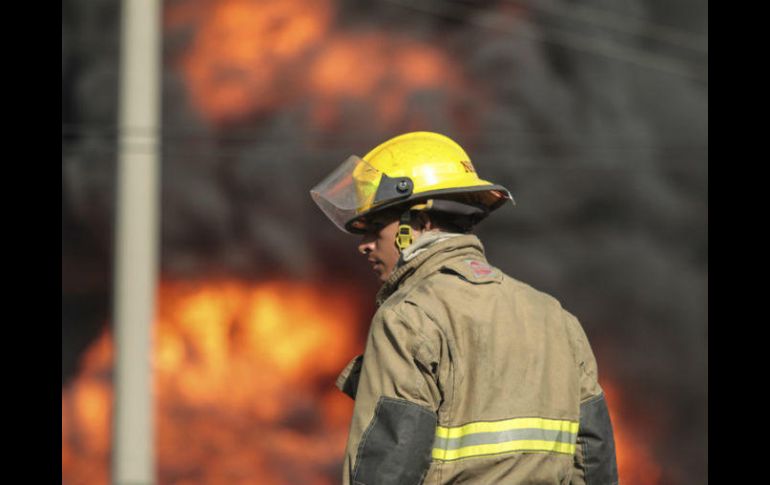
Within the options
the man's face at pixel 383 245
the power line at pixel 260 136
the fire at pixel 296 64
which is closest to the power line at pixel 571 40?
the fire at pixel 296 64

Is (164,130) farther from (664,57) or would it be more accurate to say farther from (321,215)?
(664,57)

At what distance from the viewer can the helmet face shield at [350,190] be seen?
115 inches

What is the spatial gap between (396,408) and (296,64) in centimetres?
333

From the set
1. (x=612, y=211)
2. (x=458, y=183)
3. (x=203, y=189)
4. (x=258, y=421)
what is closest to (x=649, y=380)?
(x=612, y=211)

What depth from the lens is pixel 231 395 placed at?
5.39 m

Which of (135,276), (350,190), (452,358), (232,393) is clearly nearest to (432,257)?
(452,358)

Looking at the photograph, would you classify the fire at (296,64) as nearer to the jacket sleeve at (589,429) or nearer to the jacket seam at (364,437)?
the jacket sleeve at (589,429)

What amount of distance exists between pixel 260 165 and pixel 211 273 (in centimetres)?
58

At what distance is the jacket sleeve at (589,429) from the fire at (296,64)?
288 centimetres

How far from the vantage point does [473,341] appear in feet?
8.45

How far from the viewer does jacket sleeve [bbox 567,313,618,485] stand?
2.82 metres

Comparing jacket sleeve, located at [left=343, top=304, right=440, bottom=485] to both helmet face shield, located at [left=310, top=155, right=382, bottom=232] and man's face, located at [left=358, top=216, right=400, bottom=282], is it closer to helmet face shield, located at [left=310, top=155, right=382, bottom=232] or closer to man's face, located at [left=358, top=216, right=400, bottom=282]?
man's face, located at [left=358, top=216, right=400, bottom=282]

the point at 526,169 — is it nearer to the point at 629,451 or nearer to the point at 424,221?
the point at 629,451

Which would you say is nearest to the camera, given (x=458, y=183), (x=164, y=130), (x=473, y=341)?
(x=473, y=341)
